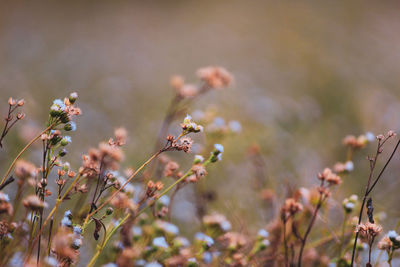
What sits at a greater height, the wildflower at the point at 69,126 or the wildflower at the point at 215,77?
the wildflower at the point at 215,77

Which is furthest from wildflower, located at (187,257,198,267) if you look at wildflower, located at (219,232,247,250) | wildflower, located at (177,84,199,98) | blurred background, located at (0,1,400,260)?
wildflower, located at (177,84,199,98)

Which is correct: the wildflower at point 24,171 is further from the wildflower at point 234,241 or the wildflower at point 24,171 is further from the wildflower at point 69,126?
the wildflower at point 234,241

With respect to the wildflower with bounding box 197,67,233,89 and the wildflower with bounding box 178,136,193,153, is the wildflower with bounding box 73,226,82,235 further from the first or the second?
the wildflower with bounding box 197,67,233,89

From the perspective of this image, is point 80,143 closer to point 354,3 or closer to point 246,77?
point 246,77

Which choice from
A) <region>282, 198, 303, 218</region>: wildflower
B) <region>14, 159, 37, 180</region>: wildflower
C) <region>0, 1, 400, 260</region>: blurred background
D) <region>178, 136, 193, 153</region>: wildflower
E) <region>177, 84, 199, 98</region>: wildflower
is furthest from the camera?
<region>0, 1, 400, 260</region>: blurred background

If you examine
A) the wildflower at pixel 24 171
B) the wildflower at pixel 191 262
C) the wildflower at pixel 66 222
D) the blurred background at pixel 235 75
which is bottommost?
the wildflower at pixel 191 262

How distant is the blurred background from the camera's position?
9.02ft

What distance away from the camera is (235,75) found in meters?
4.39

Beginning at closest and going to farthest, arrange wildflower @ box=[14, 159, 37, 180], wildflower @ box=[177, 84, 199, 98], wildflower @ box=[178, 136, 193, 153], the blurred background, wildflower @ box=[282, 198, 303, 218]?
wildflower @ box=[14, 159, 37, 180]
wildflower @ box=[178, 136, 193, 153]
wildflower @ box=[282, 198, 303, 218]
wildflower @ box=[177, 84, 199, 98]
the blurred background

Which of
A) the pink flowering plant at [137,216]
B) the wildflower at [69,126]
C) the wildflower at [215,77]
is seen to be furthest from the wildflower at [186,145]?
the wildflower at [215,77]

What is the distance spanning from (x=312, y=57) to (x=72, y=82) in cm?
296

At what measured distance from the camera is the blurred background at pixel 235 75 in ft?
9.02

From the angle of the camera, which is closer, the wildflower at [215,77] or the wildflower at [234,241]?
the wildflower at [234,241]

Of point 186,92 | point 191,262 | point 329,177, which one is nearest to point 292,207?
point 329,177
